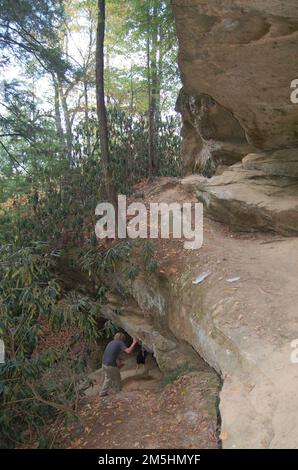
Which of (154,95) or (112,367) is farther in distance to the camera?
(154,95)

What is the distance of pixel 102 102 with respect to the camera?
9.12 m

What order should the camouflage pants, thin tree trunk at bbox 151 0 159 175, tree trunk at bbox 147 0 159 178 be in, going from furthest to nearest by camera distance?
thin tree trunk at bbox 151 0 159 175, tree trunk at bbox 147 0 159 178, the camouflage pants

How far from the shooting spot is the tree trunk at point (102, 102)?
8820mm

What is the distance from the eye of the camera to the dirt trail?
16.1 ft

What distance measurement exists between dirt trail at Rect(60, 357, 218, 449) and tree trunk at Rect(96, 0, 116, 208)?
4.83 metres

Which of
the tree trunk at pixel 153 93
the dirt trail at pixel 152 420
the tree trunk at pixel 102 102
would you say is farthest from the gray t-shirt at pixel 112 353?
the tree trunk at pixel 153 93

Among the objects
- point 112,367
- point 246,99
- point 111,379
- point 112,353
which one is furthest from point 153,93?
point 111,379

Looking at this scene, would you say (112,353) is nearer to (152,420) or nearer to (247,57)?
(152,420)

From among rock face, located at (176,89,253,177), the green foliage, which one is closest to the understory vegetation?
the green foliage

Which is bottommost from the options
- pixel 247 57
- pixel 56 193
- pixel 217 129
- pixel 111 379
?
pixel 111 379

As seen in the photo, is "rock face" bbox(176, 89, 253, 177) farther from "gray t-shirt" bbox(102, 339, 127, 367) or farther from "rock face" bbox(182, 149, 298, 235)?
"gray t-shirt" bbox(102, 339, 127, 367)

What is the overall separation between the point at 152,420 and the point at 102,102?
6.81 metres

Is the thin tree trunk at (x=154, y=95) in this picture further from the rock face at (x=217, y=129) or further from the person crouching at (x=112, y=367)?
the person crouching at (x=112, y=367)

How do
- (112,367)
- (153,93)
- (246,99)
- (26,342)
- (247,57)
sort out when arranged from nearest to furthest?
1. (26,342)
2. (247,57)
3. (112,367)
4. (246,99)
5. (153,93)
